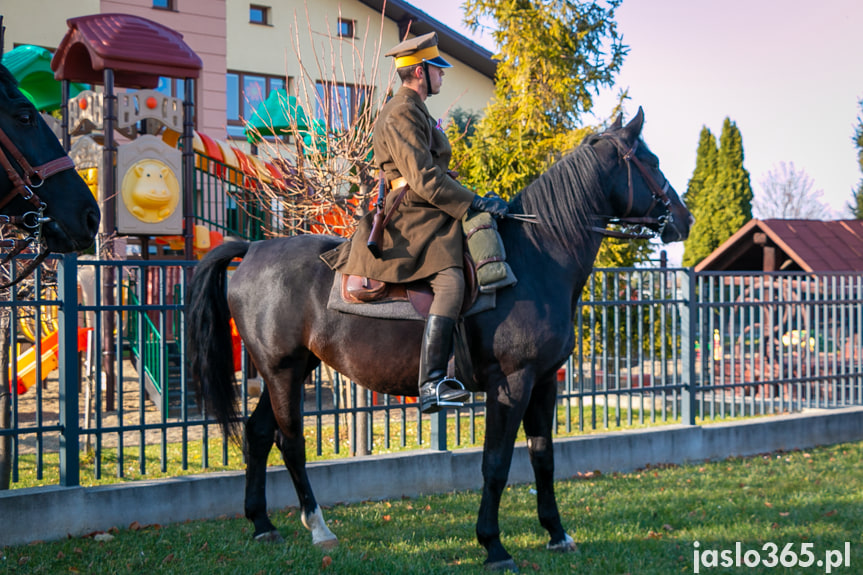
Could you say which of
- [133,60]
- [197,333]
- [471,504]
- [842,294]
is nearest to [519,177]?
[842,294]

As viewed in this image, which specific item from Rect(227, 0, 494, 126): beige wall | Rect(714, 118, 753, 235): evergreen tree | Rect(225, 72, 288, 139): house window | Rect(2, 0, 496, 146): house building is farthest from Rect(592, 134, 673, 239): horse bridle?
Rect(714, 118, 753, 235): evergreen tree

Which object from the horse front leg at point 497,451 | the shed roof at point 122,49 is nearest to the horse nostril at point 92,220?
the horse front leg at point 497,451

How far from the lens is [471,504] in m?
6.46

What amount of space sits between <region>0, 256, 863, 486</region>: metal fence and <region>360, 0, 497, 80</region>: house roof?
49.2 feet

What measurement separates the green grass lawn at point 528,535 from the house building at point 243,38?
1481cm

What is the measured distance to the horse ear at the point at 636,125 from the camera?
5.28 metres

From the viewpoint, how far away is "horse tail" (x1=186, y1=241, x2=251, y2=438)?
5.48 metres

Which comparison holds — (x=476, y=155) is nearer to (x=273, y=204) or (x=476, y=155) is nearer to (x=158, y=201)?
(x=273, y=204)

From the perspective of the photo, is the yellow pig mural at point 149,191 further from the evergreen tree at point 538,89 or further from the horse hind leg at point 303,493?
the horse hind leg at point 303,493

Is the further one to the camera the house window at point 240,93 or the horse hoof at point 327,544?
the house window at point 240,93

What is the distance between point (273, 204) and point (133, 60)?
3.41m

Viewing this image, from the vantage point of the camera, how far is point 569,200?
5129 millimetres

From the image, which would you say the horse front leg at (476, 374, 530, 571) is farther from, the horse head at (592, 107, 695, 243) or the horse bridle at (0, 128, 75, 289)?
the horse bridle at (0, 128, 75, 289)

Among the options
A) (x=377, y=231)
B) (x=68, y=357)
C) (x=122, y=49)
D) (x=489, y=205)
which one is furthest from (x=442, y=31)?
(x=377, y=231)
